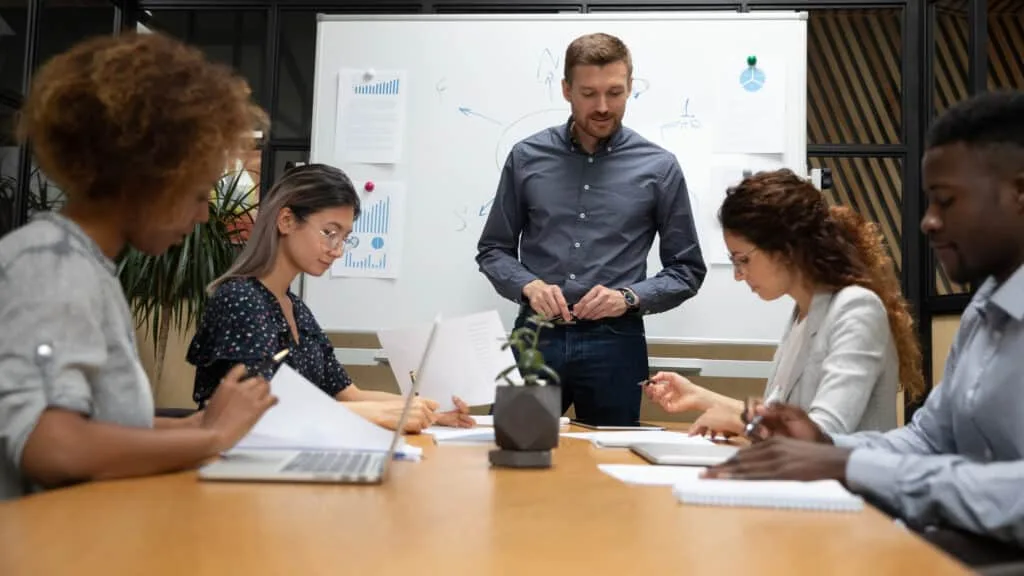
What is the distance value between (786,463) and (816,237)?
1.03 metres

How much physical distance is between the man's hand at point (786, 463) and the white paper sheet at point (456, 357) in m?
0.78

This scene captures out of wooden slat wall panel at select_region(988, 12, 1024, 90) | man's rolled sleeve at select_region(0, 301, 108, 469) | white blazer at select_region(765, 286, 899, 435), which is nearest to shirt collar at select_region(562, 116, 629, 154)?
white blazer at select_region(765, 286, 899, 435)

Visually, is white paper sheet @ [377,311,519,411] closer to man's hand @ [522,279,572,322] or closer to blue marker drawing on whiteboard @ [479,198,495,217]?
man's hand @ [522,279,572,322]

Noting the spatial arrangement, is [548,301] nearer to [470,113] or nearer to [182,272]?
[470,113]

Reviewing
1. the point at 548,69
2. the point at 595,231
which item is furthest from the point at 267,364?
the point at 548,69

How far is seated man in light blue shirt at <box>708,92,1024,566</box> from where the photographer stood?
40.3 inches

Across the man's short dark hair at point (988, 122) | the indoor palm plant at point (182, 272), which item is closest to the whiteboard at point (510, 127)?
the indoor palm plant at point (182, 272)

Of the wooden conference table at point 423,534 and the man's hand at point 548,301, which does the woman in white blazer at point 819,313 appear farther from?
the wooden conference table at point 423,534

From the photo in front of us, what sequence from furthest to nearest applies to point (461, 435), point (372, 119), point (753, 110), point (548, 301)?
point (372, 119), point (753, 110), point (548, 301), point (461, 435)

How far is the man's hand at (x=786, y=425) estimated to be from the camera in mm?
1464

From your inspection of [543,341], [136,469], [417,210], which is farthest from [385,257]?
[136,469]

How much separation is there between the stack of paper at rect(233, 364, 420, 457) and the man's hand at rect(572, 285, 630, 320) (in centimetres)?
105

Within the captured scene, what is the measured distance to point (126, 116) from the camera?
1.06 meters

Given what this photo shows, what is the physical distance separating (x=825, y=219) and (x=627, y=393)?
2.58 ft
